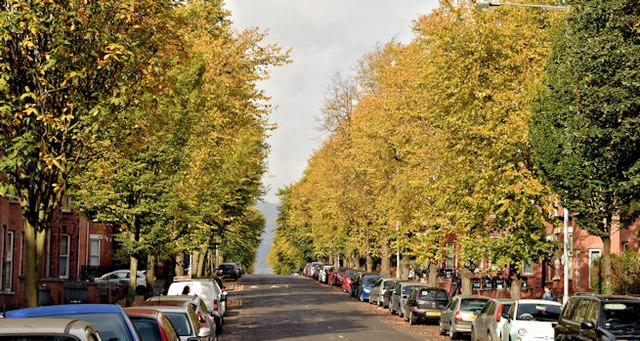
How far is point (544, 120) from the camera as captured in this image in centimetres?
2412

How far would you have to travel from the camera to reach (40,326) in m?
8.20

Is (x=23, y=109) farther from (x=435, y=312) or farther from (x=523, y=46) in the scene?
(x=435, y=312)

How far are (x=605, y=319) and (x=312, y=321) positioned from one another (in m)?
20.2

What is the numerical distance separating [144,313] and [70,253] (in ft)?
109

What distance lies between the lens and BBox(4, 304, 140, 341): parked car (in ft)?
37.0

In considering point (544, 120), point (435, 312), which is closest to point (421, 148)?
point (435, 312)

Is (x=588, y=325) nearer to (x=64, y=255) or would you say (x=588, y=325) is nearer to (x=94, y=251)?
(x=64, y=255)

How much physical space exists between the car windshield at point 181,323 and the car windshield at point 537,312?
9.28 meters

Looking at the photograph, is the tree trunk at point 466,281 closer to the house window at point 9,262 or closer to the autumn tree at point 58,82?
the house window at point 9,262

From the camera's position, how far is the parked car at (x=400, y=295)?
41.8 meters

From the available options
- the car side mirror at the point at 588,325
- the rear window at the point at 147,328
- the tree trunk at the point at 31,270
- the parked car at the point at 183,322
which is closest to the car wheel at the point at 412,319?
the car side mirror at the point at 588,325

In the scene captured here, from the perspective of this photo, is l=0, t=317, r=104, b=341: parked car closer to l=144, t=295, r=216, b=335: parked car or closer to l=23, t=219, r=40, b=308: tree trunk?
l=23, t=219, r=40, b=308: tree trunk

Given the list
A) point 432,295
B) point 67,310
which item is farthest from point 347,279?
point 67,310

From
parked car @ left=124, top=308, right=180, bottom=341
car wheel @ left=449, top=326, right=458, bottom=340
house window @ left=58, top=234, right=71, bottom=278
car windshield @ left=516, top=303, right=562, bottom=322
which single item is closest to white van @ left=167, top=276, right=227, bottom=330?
car wheel @ left=449, top=326, right=458, bottom=340
